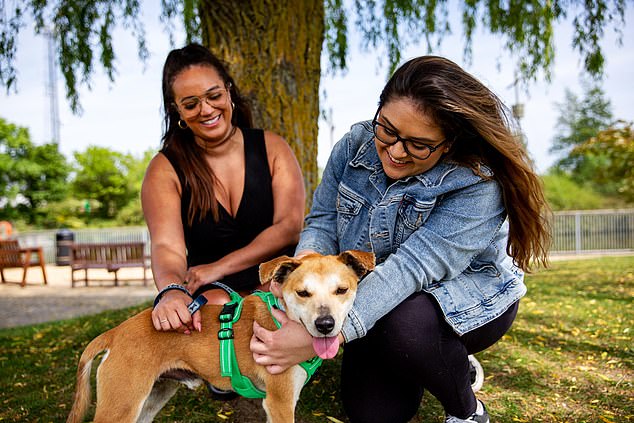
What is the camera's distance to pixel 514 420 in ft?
10.5

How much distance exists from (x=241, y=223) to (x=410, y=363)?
1.49 m

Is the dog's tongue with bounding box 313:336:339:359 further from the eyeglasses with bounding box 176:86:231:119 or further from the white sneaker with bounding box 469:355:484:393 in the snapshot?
the eyeglasses with bounding box 176:86:231:119

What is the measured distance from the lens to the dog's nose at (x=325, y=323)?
2.41 m

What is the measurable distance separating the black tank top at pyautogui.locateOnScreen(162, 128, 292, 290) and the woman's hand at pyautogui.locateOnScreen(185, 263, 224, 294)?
0.61 feet

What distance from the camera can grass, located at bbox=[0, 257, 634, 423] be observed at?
133 inches

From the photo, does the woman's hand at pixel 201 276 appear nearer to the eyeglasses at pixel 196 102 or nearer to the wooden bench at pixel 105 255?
the eyeglasses at pixel 196 102

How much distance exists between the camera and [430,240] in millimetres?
2602

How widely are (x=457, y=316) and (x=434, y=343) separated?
0.59 feet

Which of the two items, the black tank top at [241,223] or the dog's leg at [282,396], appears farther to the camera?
the black tank top at [241,223]

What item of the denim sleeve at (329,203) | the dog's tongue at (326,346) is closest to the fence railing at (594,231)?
the denim sleeve at (329,203)

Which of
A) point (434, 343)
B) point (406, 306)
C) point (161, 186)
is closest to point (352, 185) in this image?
point (406, 306)

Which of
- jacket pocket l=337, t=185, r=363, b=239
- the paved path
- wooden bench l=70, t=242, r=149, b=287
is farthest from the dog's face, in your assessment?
wooden bench l=70, t=242, r=149, b=287

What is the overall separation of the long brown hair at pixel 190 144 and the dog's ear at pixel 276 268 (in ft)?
2.98

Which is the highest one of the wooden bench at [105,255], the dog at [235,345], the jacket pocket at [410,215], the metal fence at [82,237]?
the jacket pocket at [410,215]
